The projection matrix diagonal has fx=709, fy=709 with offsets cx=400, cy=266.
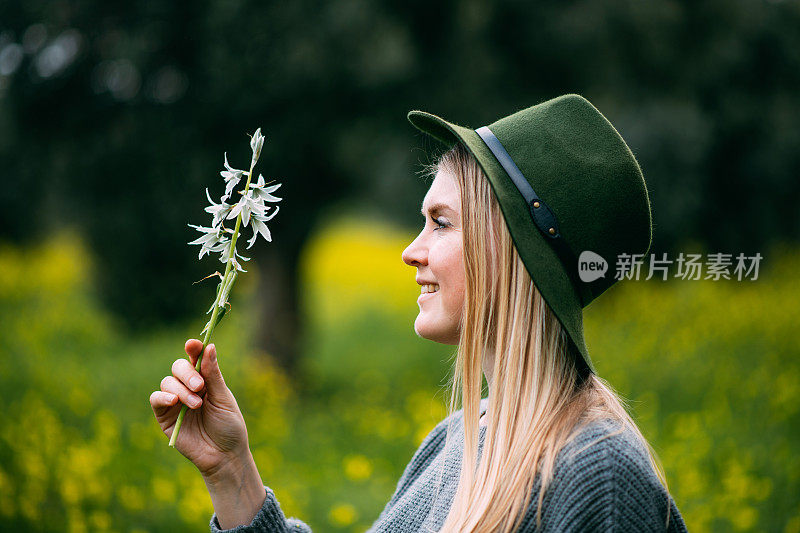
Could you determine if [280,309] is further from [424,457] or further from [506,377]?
[506,377]

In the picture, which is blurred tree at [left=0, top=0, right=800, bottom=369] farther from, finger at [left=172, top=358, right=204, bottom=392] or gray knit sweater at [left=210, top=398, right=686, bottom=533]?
gray knit sweater at [left=210, top=398, right=686, bottom=533]

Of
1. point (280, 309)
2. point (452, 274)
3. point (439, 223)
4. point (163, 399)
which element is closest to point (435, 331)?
point (452, 274)

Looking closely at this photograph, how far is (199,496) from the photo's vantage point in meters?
3.60

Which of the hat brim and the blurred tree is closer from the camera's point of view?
the hat brim

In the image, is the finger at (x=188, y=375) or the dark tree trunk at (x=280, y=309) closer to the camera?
the finger at (x=188, y=375)

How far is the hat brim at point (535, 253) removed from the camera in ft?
4.77

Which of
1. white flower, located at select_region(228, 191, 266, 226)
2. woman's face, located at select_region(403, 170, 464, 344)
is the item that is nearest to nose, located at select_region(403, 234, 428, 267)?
woman's face, located at select_region(403, 170, 464, 344)

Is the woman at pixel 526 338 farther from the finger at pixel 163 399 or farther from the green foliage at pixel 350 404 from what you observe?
the green foliage at pixel 350 404

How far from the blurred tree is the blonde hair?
4368 millimetres

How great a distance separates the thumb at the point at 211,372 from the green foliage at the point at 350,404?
5.94ft

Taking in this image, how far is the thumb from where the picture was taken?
4.97 ft

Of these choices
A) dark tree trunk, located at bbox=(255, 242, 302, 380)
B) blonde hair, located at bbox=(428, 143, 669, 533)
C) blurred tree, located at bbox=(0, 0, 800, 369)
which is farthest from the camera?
dark tree trunk, located at bbox=(255, 242, 302, 380)

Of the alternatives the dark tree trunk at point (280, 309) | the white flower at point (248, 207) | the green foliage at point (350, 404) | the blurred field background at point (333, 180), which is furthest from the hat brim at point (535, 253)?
the dark tree trunk at point (280, 309)

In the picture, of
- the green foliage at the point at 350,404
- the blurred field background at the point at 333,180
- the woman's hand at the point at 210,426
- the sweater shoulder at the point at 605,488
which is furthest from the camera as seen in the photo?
the blurred field background at the point at 333,180
